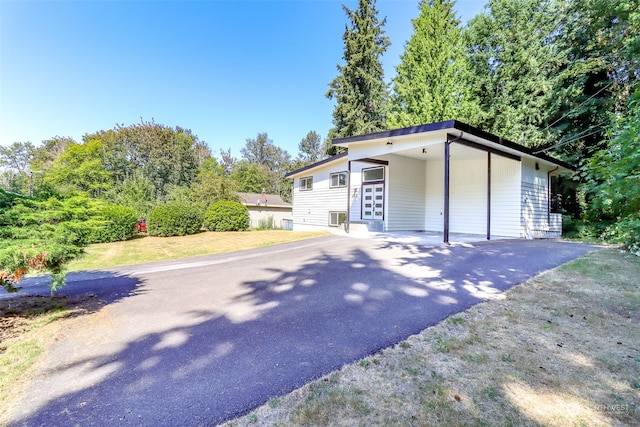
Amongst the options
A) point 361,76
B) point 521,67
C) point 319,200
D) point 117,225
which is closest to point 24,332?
point 117,225

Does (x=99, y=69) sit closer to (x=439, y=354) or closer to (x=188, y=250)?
(x=188, y=250)

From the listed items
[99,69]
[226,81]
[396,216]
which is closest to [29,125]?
[99,69]

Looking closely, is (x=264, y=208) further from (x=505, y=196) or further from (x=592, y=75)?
(x=592, y=75)

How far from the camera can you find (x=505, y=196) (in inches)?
441

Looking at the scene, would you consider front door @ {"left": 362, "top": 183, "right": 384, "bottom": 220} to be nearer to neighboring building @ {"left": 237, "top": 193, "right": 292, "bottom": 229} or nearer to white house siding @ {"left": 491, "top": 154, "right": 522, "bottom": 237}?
white house siding @ {"left": 491, "top": 154, "right": 522, "bottom": 237}

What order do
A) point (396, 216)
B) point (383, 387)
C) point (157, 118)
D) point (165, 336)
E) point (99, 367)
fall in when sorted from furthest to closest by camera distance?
1. point (157, 118)
2. point (396, 216)
3. point (165, 336)
4. point (99, 367)
5. point (383, 387)

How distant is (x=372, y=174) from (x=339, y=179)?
258 cm

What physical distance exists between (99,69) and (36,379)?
64.4 ft

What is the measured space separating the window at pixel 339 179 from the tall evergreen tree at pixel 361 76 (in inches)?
336

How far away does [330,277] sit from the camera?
534cm

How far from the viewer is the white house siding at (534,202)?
1112 cm

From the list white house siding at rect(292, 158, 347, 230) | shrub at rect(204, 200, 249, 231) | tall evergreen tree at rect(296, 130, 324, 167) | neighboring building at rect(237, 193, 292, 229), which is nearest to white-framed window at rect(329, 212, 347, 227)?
white house siding at rect(292, 158, 347, 230)

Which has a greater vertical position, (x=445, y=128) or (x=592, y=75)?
(x=592, y=75)

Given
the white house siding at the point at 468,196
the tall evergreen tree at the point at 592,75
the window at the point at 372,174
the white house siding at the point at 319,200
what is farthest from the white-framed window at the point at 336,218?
the tall evergreen tree at the point at 592,75
